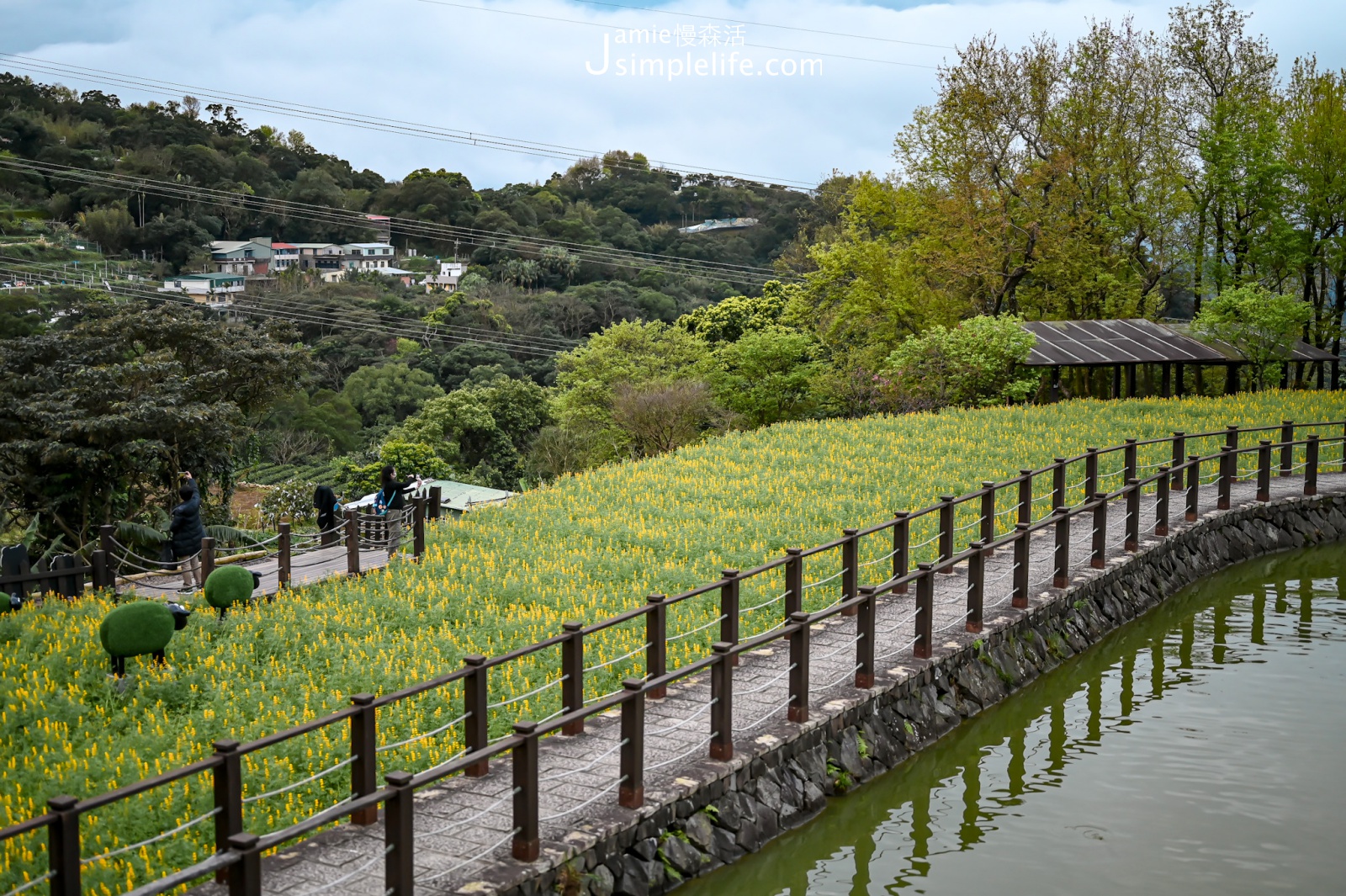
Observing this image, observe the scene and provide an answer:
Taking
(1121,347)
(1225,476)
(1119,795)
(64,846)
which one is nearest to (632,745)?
(64,846)

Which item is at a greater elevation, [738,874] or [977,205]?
[977,205]

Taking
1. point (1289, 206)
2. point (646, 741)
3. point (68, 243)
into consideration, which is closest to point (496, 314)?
point (68, 243)

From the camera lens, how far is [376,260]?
9819 centimetres

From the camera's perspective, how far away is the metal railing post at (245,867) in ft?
16.7

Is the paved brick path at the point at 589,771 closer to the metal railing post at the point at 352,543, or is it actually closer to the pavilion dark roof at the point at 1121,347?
the metal railing post at the point at 352,543

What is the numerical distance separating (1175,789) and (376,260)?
95.5m

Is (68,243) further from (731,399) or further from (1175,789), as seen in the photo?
(1175,789)

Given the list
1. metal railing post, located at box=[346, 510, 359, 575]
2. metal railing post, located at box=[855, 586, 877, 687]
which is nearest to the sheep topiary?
metal railing post, located at box=[346, 510, 359, 575]

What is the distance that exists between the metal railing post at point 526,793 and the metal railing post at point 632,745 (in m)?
0.86

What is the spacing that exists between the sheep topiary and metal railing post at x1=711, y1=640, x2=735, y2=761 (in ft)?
21.9

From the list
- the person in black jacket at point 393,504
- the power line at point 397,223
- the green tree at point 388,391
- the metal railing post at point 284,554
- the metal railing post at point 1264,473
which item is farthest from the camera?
the power line at point 397,223

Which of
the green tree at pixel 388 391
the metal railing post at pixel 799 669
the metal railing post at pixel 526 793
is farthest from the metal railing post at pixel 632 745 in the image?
the green tree at pixel 388 391

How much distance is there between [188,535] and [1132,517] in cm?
1284

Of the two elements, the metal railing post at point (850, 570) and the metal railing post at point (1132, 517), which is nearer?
the metal railing post at point (850, 570)
